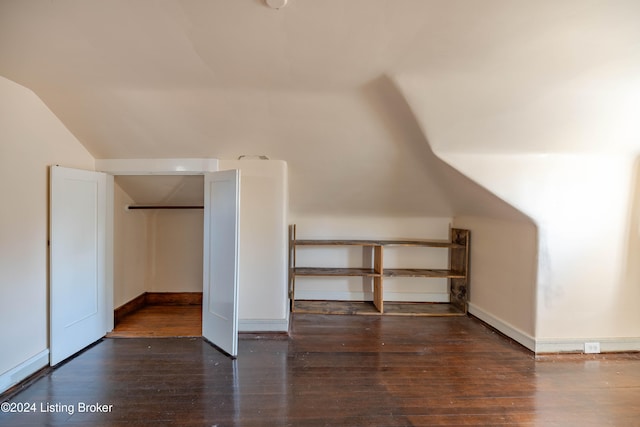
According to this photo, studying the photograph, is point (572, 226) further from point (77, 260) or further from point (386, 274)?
point (77, 260)

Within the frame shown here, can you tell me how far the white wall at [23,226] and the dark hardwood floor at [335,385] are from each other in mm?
278

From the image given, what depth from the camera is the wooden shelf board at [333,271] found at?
351 centimetres

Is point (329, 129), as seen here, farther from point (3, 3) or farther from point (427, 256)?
point (427, 256)

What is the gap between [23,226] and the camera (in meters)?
2.10

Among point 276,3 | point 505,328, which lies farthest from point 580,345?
point 276,3

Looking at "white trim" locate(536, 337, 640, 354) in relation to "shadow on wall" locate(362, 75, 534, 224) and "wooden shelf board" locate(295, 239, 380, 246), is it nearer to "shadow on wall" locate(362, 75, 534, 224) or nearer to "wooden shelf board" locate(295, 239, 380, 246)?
"shadow on wall" locate(362, 75, 534, 224)

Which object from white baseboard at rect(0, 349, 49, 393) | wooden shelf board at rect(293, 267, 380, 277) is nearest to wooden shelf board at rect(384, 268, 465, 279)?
wooden shelf board at rect(293, 267, 380, 277)

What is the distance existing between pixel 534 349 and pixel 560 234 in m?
1.06

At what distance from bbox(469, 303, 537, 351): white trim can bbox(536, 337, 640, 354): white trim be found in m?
0.07

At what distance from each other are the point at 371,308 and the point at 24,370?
128 inches

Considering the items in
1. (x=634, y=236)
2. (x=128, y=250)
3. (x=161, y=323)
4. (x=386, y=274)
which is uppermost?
(x=634, y=236)

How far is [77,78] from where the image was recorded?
2107 millimetres

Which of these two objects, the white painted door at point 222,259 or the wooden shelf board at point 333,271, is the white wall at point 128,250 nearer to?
the white painted door at point 222,259

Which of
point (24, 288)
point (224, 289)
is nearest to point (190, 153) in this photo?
point (224, 289)
